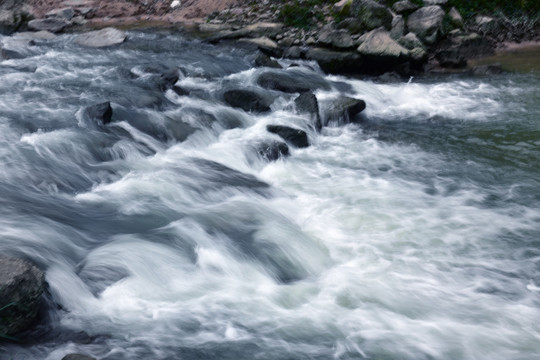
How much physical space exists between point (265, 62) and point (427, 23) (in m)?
4.40

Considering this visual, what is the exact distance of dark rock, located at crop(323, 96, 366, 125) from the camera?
35.4 feet

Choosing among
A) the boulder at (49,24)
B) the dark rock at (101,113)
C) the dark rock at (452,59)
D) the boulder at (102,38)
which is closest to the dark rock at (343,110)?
the dark rock at (101,113)

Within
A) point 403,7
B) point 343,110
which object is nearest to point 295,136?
point 343,110

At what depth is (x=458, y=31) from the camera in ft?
49.7

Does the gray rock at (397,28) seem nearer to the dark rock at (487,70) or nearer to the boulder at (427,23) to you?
the boulder at (427,23)

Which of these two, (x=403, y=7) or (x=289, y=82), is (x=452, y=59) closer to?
(x=403, y=7)

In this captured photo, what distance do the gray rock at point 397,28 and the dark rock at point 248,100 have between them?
5.00 metres

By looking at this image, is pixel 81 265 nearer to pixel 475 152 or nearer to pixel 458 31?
pixel 475 152

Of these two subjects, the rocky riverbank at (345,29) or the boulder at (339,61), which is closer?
the boulder at (339,61)

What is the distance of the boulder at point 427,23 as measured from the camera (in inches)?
583

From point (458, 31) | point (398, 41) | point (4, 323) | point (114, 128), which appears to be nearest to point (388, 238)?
point (4, 323)

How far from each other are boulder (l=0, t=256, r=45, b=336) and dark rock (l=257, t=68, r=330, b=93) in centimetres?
817

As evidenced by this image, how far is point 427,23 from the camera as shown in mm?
14914

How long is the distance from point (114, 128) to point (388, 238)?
16.0 feet
